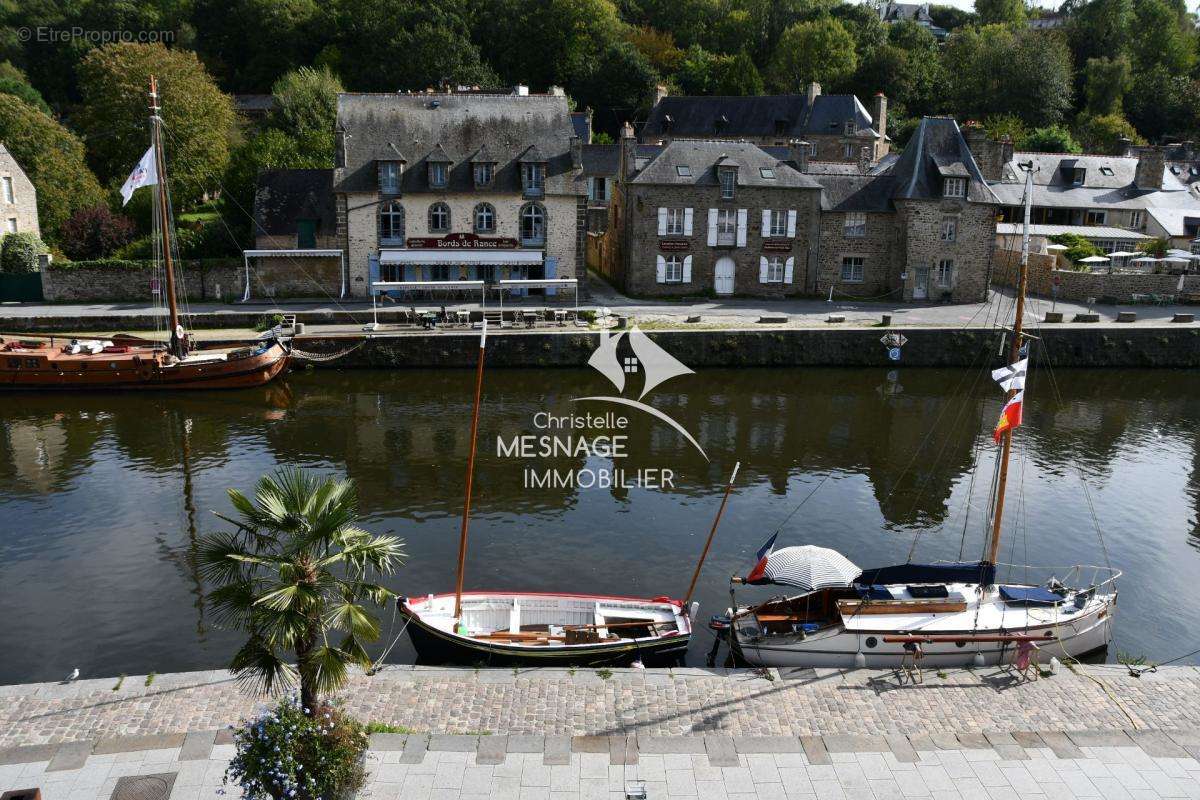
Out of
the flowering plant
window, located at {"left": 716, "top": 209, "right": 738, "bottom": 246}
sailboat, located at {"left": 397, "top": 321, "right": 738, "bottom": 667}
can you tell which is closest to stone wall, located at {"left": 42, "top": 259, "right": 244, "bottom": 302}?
window, located at {"left": 716, "top": 209, "right": 738, "bottom": 246}

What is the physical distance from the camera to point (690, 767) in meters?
11.2

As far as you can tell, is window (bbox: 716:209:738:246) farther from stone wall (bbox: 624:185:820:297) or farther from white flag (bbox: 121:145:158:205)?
white flag (bbox: 121:145:158:205)

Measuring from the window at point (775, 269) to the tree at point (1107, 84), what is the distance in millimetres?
53894

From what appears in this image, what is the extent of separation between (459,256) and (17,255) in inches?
802

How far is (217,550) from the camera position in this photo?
938 cm

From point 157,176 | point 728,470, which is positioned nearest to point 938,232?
point 728,470

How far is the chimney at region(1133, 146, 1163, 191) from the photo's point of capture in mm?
53750

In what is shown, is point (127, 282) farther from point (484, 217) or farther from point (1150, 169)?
point (1150, 169)

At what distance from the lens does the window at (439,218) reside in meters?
43.1

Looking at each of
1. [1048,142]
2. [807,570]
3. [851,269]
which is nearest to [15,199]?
[851,269]

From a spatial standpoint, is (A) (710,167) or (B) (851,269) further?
(B) (851,269)

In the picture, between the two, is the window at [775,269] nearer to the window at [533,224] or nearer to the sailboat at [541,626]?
the window at [533,224]

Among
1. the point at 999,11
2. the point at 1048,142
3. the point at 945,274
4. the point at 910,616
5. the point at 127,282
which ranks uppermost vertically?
the point at 999,11

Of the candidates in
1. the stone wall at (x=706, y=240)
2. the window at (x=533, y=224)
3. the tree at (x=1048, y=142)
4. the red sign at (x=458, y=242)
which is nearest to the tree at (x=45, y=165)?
the red sign at (x=458, y=242)
